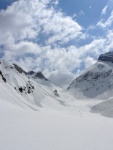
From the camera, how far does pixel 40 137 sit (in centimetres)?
1750

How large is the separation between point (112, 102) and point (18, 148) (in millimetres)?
147859

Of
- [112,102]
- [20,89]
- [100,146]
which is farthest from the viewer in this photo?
[112,102]

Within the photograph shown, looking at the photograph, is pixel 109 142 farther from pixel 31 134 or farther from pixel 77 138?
pixel 31 134

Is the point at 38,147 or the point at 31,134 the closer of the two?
the point at 38,147

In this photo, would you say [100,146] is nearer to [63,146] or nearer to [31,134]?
[63,146]

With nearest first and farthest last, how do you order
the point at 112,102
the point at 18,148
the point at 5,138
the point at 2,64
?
the point at 18,148
the point at 5,138
the point at 112,102
the point at 2,64

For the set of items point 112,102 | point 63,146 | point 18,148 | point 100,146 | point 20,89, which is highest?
point 112,102

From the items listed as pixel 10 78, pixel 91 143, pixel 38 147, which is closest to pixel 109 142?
pixel 91 143

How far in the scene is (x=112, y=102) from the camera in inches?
6186

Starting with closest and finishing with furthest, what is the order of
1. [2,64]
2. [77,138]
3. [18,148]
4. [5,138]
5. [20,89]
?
1. [18,148]
2. [5,138]
3. [77,138]
4. [20,89]
5. [2,64]

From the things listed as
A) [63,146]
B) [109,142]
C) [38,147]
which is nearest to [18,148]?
[38,147]

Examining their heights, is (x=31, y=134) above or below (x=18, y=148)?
above

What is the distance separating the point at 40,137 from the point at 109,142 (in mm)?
5264

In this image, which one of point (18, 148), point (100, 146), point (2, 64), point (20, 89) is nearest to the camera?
point (18, 148)
